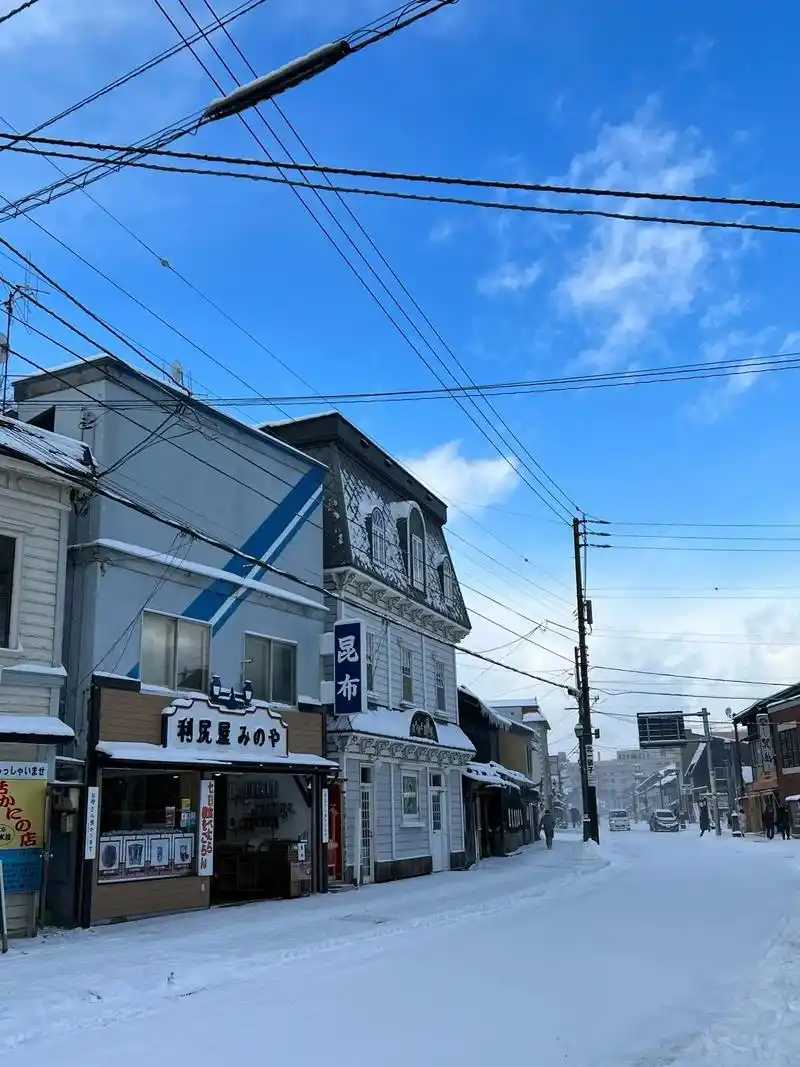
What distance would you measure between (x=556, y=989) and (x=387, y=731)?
47.4ft

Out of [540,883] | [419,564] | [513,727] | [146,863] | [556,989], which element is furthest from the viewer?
[513,727]

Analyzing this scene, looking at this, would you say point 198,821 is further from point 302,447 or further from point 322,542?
point 302,447

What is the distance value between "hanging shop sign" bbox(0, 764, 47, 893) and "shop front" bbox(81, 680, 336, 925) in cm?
90

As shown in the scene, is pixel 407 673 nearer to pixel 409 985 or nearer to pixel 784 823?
pixel 409 985

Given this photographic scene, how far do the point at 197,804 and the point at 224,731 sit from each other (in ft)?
4.76

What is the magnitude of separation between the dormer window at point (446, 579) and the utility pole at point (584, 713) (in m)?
9.02

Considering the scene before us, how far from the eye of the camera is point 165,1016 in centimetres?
862

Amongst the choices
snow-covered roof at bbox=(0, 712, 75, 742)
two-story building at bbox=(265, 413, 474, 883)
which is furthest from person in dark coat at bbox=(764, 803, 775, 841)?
snow-covered roof at bbox=(0, 712, 75, 742)

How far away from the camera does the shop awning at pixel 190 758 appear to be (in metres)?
15.5

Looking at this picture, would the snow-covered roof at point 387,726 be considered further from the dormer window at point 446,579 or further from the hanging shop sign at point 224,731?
the dormer window at point 446,579

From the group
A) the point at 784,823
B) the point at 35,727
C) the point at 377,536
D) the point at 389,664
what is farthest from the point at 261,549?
the point at 784,823

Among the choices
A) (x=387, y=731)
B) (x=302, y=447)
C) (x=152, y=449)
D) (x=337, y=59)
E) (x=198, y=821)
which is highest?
(x=302, y=447)

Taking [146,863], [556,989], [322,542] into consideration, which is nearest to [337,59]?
[556,989]

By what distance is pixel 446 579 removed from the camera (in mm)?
31391
